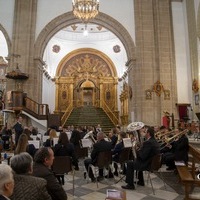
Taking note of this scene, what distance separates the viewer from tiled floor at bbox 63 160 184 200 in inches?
186

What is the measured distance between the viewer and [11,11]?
15055mm

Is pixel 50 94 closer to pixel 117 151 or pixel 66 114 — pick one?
pixel 66 114

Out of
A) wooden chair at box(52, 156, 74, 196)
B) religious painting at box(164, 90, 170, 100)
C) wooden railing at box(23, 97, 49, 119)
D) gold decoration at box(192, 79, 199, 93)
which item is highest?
gold decoration at box(192, 79, 199, 93)

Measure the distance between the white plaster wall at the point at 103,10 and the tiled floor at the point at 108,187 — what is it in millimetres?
11421

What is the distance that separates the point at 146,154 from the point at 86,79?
20.6 meters

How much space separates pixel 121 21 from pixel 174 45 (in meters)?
3.78

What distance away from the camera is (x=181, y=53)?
14.5 m

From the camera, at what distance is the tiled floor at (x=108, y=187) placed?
4.73 m

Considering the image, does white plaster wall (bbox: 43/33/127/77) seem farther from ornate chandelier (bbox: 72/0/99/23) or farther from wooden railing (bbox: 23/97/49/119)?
ornate chandelier (bbox: 72/0/99/23)

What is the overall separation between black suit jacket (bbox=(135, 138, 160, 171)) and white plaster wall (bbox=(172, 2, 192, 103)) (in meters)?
9.51

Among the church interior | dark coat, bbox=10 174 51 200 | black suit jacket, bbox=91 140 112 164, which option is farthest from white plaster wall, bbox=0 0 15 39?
dark coat, bbox=10 174 51 200

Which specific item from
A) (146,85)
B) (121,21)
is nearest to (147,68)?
(146,85)

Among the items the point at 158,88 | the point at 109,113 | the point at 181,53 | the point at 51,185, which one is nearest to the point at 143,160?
the point at 51,185

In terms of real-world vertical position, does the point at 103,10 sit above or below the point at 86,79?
above
